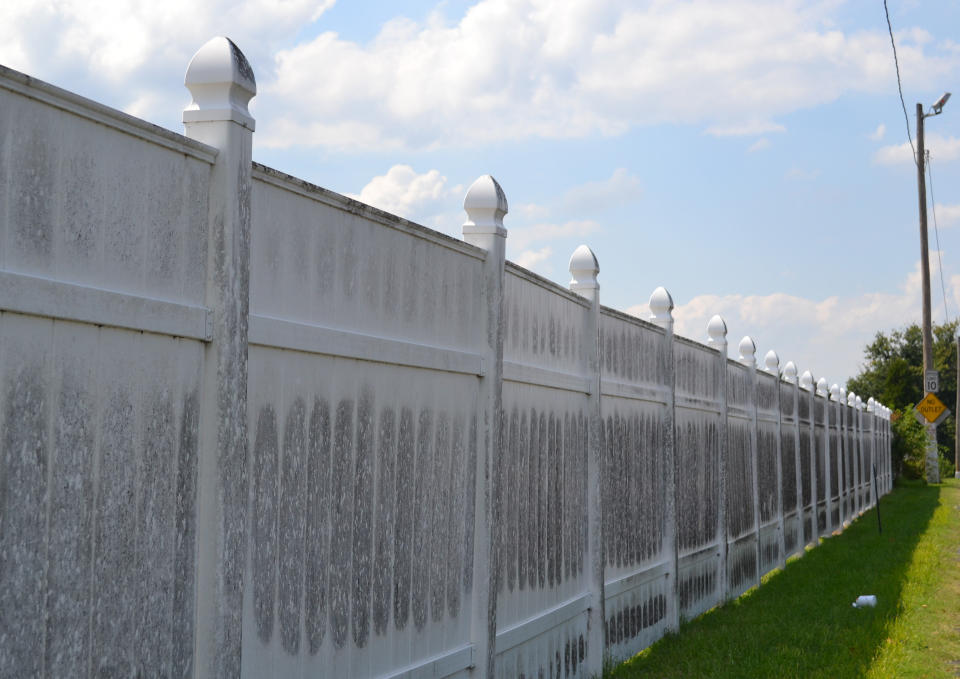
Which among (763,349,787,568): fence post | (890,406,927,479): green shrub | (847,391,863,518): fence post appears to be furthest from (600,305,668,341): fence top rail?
(890,406,927,479): green shrub

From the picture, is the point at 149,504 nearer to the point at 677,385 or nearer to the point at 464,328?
the point at 464,328

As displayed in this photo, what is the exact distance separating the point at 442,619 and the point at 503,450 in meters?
1.00

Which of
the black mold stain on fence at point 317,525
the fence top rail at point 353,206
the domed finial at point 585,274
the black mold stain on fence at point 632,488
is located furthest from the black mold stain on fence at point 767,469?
the black mold stain on fence at point 317,525

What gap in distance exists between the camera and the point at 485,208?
539 centimetres

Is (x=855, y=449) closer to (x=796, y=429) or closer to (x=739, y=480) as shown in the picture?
(x=796, y=429)

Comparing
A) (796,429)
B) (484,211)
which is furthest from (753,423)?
(484,211)

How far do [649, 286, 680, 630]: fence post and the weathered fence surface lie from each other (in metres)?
1.90

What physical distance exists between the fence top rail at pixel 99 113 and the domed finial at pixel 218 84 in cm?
14

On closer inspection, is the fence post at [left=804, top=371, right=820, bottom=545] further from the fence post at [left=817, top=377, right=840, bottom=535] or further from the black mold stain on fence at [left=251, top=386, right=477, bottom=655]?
the black mold stain on fence at [left=251, top=386, right=477, bottom=655]

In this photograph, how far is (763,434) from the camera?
1293 centimetres

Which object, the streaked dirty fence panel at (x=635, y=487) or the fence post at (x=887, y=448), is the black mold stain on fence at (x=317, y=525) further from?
the fence post at (x=887, y=448)

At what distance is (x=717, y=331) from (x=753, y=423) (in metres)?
1.79

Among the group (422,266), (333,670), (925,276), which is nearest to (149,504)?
(333,670)

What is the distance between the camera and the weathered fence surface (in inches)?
103
